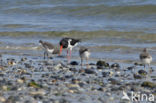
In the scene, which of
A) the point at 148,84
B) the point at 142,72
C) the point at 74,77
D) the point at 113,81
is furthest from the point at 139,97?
the point at 142,72

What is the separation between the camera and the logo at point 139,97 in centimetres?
797

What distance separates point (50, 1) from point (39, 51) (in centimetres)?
1489

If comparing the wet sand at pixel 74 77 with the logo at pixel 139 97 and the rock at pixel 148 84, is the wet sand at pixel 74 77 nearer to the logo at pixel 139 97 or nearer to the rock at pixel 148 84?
the rock at pixel 148 84

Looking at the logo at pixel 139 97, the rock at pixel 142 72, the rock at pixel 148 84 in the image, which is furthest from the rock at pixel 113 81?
the rock at pixel 142 72

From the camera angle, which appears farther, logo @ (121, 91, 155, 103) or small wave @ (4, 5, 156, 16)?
small wave @ (4, 5, 156, 16)

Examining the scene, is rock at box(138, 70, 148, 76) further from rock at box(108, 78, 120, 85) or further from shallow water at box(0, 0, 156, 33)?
shallow water at box(0, 0, 156, 33)

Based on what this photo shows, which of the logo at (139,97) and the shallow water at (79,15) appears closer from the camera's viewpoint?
the logo at (139,97)

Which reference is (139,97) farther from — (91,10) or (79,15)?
(91,10)

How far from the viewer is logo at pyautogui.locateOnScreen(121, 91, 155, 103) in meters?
7.97

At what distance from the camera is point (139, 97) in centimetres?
→ 810

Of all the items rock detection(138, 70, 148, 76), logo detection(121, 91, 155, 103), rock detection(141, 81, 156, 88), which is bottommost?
logo detection(121, 91, 155, 103)

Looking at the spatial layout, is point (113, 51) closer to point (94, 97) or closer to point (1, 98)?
point (94, 97)

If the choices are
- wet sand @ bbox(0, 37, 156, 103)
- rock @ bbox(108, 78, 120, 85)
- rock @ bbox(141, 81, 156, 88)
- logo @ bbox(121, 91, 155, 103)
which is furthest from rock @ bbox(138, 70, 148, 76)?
logo @ bbox(121, 91, 155, 103)

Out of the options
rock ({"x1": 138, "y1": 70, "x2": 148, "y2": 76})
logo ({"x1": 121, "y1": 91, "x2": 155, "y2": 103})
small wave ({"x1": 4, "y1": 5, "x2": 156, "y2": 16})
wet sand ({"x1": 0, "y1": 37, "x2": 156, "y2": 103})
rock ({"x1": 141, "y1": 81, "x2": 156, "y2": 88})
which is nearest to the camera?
logo ({"x1": 121, "y1": 91, "x2": 155, "y2": 103})
